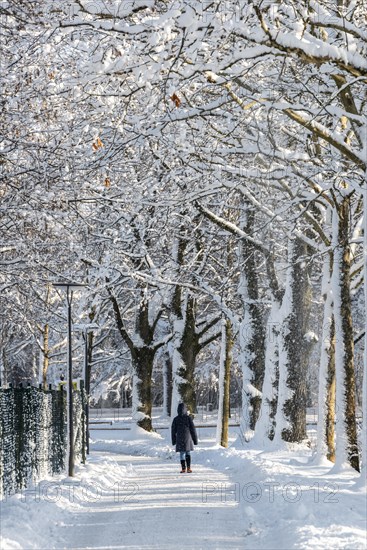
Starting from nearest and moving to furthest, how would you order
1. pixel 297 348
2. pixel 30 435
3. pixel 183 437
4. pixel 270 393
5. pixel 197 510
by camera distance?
pixel 197 510, pixel 30 435, pixel 183 437, pixel 297 348, pixel 270 393

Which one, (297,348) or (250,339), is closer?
(297,348)

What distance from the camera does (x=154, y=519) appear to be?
11.8 m

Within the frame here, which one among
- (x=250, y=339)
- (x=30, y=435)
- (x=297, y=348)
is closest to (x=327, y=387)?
(x=297, y=348)

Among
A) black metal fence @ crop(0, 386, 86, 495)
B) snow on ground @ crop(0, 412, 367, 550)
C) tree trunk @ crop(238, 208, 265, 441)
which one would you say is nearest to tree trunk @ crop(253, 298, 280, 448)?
tree trunk @ crop(238, 208, 265, 441)

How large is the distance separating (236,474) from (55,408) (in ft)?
13.4

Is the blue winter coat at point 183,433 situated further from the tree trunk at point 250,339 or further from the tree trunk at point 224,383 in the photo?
the tree trunk at point 224,383

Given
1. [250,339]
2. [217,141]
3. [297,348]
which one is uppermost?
[217,141]

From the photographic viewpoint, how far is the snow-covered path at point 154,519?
10073 millimetres

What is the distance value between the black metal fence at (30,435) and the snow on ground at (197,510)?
0.38 metres

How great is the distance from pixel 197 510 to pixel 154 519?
1.07 meters

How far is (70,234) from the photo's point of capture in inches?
673

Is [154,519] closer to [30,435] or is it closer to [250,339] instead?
[30,435]

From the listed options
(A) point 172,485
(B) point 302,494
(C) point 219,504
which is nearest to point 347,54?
(B) point 302,494

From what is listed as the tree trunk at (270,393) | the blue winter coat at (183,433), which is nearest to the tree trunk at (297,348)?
the tree trunk at (270,393)
